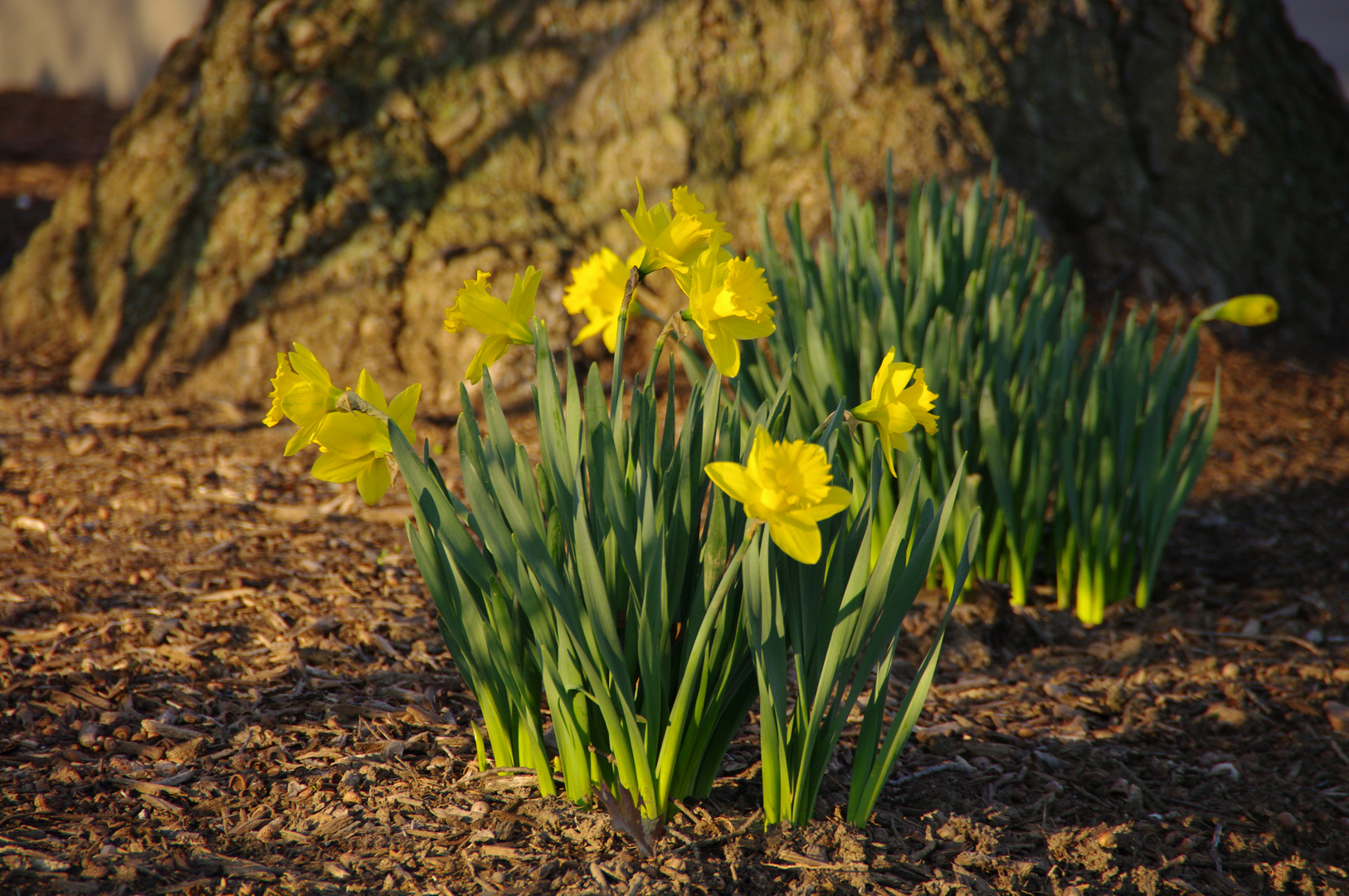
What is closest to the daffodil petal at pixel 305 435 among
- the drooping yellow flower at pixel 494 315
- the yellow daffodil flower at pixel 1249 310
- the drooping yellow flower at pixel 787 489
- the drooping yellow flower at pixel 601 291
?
the drooping yellow flower at pixel 494 315

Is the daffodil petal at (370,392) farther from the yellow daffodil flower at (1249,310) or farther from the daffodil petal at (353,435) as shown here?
the yellow daffodil flower at (1249,310)

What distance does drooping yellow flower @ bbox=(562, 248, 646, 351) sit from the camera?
52.7 inches

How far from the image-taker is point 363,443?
45.3 inches

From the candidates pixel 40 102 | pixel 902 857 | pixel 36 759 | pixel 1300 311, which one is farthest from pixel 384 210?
pixel 40 102

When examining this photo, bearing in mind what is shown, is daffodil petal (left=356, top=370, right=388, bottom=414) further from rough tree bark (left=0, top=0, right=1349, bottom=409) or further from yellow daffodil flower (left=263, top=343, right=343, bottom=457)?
rough tree bark (left=0, top=0, right=1349, bottom=409)

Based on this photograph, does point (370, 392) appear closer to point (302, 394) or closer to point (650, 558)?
point (302, 394)

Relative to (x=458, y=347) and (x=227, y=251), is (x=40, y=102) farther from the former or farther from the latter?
(x=458, y=347)

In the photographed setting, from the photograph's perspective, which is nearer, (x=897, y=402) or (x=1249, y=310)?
(x=897, y=402)

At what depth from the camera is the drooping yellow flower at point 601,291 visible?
4.40 ft

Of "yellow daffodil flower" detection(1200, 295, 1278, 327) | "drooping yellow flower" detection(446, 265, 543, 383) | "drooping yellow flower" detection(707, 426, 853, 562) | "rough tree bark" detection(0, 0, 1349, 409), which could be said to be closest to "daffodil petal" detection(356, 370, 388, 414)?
"drooping yellow flower" detection(446, 265, 543, 383)

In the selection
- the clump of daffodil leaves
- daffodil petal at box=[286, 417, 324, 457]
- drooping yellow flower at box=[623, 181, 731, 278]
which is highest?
drooping yellow flower at box=[623, 181, 731, 278]

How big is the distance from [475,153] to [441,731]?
2.46 metres

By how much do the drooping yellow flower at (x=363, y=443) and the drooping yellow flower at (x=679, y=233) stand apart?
33 centimetres

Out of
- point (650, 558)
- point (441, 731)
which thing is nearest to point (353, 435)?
point (650, 558)
